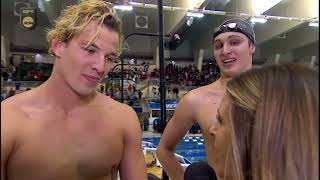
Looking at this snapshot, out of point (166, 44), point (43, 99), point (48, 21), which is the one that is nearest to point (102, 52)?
point (43, 99)

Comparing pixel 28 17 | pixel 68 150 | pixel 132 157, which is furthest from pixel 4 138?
pixel 28 17

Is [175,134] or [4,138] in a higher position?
[4,138]

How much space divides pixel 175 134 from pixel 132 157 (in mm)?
577

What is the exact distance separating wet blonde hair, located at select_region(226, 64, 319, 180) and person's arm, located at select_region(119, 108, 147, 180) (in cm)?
41

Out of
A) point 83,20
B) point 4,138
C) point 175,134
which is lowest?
point 175,134

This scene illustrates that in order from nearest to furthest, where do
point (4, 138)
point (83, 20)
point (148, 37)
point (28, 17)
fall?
point (4, 138) < point (83, 20) < point (28, 17) < point (148, 37)

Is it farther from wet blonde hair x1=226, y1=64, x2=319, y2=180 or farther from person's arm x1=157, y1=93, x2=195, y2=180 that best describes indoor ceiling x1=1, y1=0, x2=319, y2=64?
person's arm x1=157, y1=93, x2=195, y2=180

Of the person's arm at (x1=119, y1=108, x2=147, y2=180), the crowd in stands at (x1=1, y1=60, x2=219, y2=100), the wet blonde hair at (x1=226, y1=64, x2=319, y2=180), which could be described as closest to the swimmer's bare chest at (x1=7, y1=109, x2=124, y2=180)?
the person's arm at (x1=119, y1=108, x2=147, y2=180)

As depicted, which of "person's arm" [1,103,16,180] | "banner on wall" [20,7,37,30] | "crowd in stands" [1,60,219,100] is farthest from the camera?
"banner on wall" [20,7,37,30]

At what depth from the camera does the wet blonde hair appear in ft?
1.84

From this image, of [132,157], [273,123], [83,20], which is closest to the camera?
[273,123]

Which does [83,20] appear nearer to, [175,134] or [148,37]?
[175,134]

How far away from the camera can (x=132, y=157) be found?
1198 mm

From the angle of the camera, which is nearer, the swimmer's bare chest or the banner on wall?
the swimmer's bare chest
